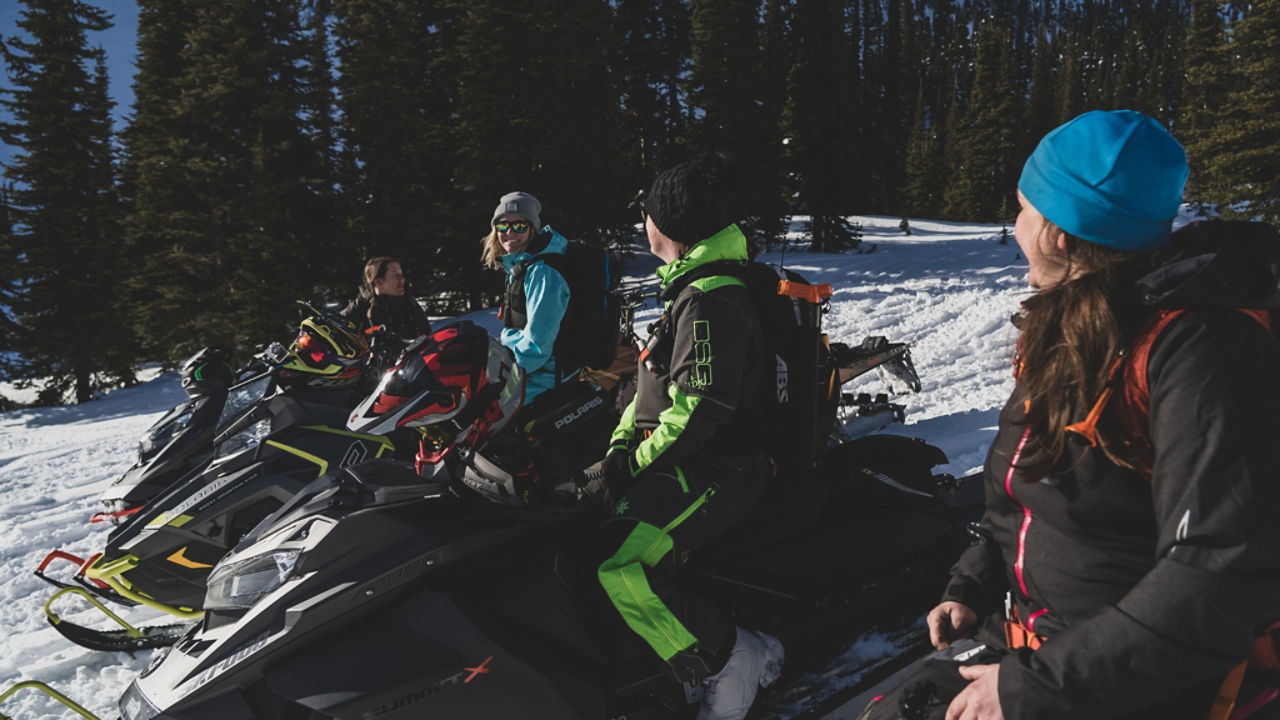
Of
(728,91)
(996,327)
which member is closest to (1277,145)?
(728,91)

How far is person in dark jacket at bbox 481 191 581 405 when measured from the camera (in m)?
3.61

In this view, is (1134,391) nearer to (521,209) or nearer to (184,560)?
(521,209)

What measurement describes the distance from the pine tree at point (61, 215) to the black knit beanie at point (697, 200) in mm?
22443

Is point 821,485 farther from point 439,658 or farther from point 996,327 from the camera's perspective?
point 996,327

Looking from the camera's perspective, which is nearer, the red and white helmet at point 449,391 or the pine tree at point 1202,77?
the red and white helmet at point 449,391

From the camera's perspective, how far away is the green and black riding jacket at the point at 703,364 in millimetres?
2285

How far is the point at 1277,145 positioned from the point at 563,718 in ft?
93.2

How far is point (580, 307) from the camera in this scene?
3809 mm

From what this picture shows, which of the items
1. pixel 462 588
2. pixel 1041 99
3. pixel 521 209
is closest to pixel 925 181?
pixel 1041 99

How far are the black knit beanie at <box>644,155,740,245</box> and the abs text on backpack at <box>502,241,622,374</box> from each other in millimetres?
1241

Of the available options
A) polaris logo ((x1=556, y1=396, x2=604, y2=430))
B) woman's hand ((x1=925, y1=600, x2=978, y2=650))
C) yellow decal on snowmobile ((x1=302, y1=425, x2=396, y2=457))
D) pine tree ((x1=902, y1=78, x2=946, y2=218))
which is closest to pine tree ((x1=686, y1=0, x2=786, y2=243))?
polaris logo ((x1=556, y1=396, x2=604, y2=430))

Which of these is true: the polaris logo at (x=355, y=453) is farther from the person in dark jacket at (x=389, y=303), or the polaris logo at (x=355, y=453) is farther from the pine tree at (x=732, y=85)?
the pine tree at (x=732, y=85)

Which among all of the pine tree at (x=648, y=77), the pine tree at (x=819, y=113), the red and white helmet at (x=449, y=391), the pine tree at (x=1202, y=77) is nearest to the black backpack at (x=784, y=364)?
the red and white helmet at (x=449, y=391)

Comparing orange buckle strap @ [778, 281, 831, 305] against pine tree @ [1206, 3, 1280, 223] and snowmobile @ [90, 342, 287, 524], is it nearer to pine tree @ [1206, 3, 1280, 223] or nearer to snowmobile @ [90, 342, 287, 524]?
snowmobile @ [90, 342, 287, 524]
